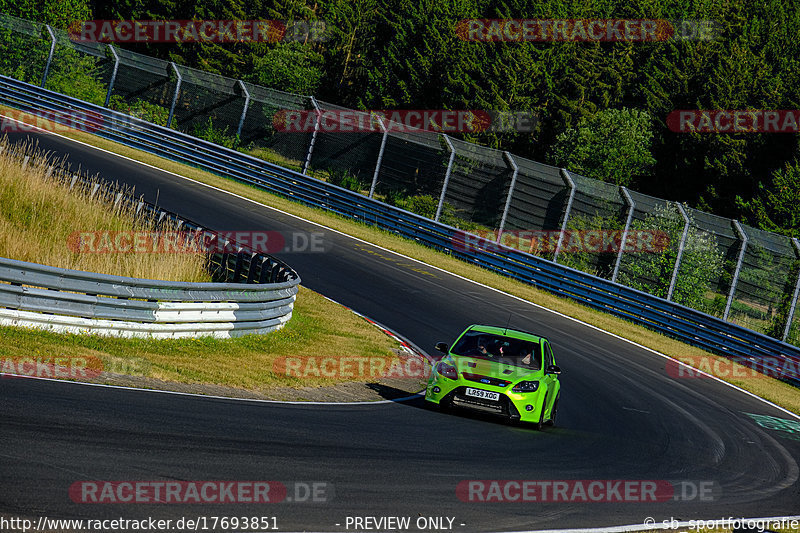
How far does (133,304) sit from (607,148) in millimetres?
57825

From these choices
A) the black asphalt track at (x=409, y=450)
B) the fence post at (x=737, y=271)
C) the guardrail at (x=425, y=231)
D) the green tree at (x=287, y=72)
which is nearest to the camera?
the black asphalt track at (x=409, y=450)

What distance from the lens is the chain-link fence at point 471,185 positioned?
25078 millimetres

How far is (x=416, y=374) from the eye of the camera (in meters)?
16.5

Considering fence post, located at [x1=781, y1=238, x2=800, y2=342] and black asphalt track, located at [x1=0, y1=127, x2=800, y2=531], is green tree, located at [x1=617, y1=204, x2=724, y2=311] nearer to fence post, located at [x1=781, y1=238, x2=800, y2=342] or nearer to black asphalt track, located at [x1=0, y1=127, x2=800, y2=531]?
fence post, located at [x1=781, y1=238, x2=800, y2=342]

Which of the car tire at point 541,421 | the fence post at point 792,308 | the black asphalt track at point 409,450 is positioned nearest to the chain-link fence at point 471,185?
the fence post at point 792,308

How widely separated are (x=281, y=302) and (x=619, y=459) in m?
7.14

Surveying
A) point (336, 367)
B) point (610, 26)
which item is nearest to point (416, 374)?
point (336, 367)

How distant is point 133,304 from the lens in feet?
43.2

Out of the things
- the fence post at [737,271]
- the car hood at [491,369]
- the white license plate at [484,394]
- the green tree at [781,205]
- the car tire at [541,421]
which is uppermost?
→ the green tree at [781,205]

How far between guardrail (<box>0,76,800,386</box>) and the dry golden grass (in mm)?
11738

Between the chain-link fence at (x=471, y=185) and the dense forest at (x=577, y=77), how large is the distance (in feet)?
95.6

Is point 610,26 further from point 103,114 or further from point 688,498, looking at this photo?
point 688,498

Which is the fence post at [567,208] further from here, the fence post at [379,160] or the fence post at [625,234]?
the fence post at [379,160]

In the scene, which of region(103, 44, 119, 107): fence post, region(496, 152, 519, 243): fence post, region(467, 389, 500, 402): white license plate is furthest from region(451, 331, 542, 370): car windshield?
region(103, 44, 119, 107): fence post
